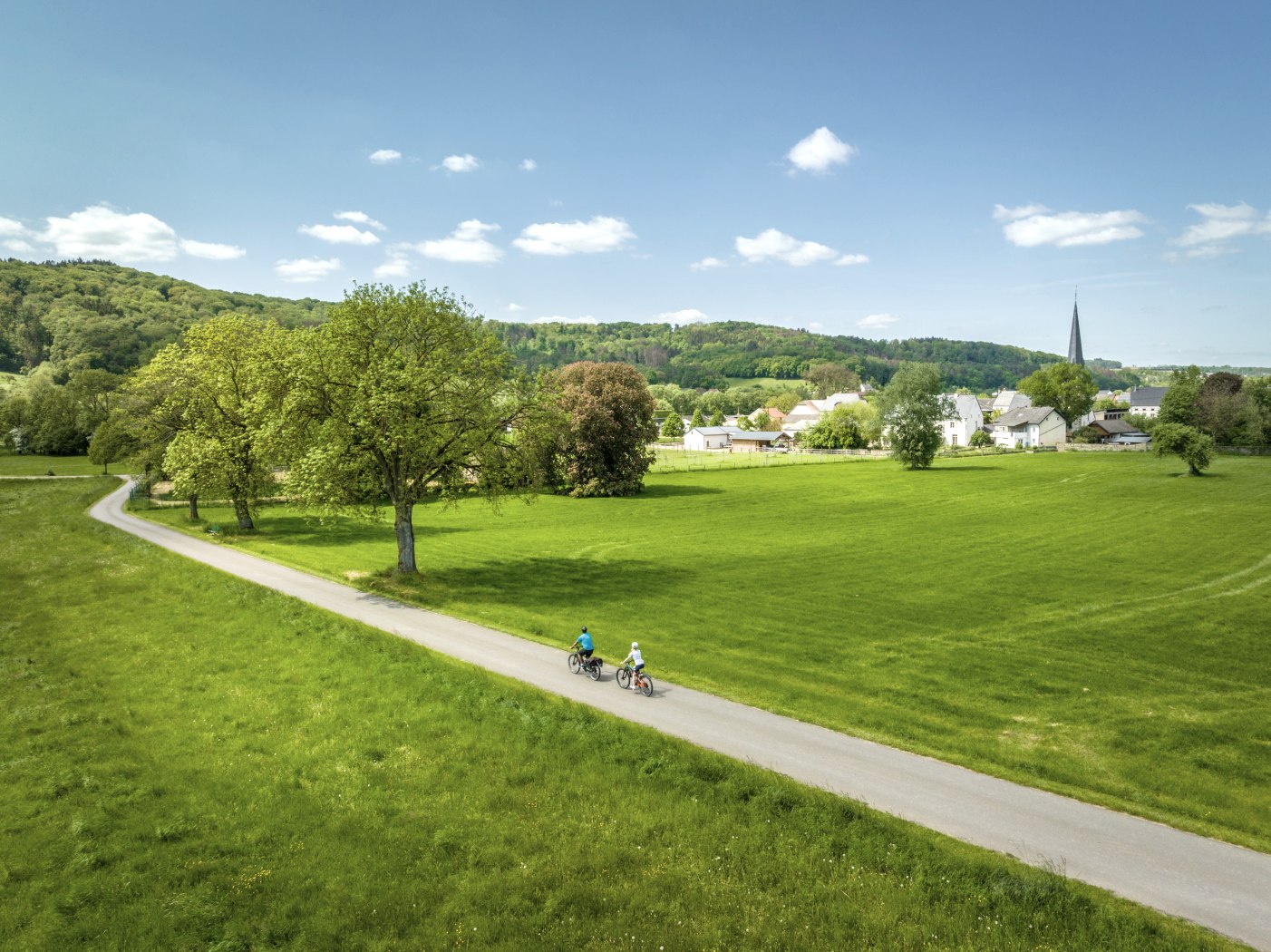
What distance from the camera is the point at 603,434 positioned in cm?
7069

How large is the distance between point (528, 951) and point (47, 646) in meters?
22.9

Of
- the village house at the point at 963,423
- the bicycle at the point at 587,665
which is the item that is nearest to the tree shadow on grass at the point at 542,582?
the bicycle at the point at 587,665

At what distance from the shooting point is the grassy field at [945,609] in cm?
1647

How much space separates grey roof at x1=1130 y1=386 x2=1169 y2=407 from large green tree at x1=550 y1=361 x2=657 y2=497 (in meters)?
161

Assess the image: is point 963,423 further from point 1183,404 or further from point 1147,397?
point 1147,397

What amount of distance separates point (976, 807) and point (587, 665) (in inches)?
421

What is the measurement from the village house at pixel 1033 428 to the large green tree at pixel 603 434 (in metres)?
101

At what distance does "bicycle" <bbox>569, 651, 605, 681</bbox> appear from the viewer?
20.4m

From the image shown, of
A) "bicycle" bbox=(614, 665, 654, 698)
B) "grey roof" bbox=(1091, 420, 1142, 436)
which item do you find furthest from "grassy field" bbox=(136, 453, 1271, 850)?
"grey roof" bbox=(1091, 420, 1142, 436)

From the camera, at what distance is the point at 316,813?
43.8 ft

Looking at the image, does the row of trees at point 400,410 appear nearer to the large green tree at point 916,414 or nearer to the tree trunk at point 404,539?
the tree trunk at point 404,539

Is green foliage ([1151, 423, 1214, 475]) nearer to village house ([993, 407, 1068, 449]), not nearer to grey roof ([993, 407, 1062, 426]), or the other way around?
village house ([993, 407, 1068, 449])

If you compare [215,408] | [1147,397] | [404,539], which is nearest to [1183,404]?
[1147,397]

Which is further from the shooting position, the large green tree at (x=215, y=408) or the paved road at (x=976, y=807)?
the large green tree at (x=215, y=408)
